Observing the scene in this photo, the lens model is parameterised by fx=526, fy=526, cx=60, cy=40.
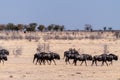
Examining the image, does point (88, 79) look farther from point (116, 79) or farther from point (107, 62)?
point (107, 62)

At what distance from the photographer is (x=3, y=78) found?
28.6m

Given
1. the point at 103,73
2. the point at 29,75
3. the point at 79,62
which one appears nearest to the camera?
the point at 29,75

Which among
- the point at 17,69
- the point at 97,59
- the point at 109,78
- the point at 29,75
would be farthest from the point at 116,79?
the point at 97,59

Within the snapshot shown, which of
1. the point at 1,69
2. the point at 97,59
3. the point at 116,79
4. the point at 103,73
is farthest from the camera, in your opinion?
the point at 97,59

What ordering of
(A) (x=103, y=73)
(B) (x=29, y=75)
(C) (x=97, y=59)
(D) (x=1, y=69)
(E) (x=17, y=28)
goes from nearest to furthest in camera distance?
1. (B) (x=29, y=75)
2. (A) (x=103, y=73)
3. (D) (x=1, y=69)
4. (C) (x=97, y=59)
5. (E) (x=17, y=28)

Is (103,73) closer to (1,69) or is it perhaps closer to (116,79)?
(116,79)

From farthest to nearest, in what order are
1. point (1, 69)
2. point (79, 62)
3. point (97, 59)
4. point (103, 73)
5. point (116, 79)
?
point (79, 62)
point (97, 59)
point (1, 69)
point (103, 73)
point (116, 79)

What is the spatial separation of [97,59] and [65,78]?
487 inches

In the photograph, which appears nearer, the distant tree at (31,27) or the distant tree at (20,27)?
the distant tree at (31,27)

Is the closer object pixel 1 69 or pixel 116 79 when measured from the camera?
pixel 116 79

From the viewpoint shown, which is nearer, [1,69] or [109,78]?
[109,78]

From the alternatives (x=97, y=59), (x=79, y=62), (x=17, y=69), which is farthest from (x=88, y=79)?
(x=79, y=62)

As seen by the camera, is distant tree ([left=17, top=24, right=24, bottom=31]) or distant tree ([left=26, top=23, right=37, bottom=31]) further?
distant tree ([left=17, top=24, right=24, bottom=31])

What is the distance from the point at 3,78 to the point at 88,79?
15.1 feet
